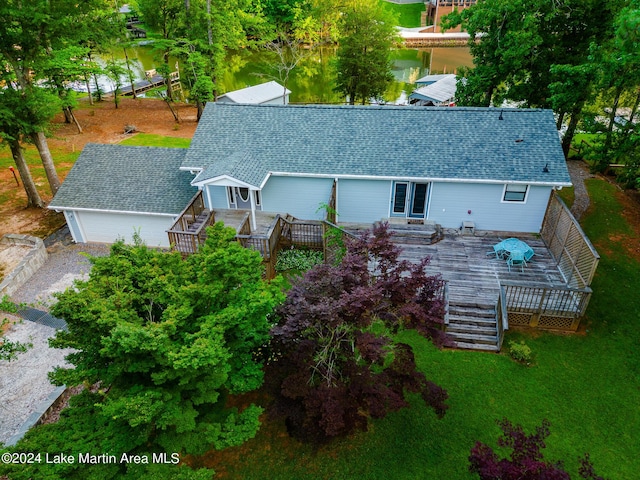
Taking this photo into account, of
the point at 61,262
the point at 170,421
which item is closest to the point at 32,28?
the point at 61,262

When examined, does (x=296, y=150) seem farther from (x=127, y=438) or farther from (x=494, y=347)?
(x=127, y=438)

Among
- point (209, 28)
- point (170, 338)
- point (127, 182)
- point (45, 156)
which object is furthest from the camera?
point (209, 28)

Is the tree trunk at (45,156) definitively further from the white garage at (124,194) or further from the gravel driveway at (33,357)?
the gravel driveway at (33,357)

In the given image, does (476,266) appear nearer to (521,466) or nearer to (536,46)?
(521,466)

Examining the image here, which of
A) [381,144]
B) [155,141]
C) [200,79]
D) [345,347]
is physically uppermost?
[381,144]

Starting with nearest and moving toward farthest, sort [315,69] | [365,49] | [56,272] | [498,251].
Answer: [498,251] < [56,272] < [365,49] < [315,69]

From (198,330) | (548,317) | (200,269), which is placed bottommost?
(548,317)

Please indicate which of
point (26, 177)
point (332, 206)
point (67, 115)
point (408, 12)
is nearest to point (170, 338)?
point (332, 206)
